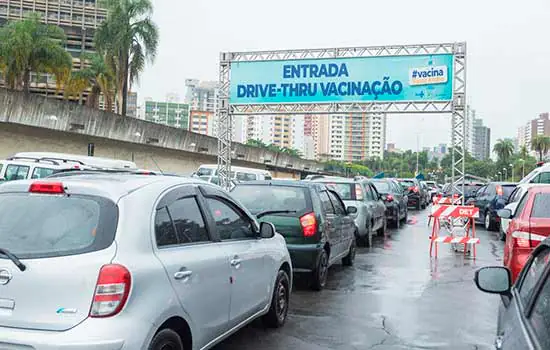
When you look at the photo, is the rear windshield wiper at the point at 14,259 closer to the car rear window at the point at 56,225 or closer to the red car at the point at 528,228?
the car rear window at the point at 56,225

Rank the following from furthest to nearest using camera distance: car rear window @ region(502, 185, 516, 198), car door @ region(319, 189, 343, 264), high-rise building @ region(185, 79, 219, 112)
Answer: high-rise building @ region(185, 79, 219, 112), car rear window @ region(502, 185, 516, 198), car door @ region(319, 189, 343, 264)

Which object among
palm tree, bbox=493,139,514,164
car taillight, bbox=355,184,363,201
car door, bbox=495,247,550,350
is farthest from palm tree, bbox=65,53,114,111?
palm tree, bbox=493,139,514,164

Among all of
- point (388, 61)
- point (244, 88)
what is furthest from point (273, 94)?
point (388, 61)

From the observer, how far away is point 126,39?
1459 inches

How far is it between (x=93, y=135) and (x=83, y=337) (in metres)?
26.0

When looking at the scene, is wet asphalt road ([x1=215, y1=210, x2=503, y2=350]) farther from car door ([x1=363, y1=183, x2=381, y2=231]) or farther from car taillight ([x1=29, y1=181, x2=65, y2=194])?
car taillight ([x1=29, y1=181, x2=65, y2=194])

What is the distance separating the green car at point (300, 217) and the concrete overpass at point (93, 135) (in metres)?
18.1

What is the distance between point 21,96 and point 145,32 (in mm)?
15244

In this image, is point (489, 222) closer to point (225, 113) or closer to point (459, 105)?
point (459, 105)

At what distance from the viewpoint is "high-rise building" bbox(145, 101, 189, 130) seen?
134 m

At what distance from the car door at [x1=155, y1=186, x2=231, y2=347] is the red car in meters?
3.76

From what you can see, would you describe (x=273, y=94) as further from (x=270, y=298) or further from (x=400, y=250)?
(x=270, y=298)

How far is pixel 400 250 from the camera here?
12.9 m

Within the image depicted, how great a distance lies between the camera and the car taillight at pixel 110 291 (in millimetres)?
3232
